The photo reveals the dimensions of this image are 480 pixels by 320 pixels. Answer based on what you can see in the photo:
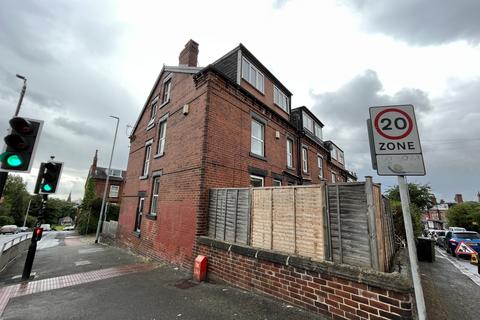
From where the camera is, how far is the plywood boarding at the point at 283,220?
5.35 meters

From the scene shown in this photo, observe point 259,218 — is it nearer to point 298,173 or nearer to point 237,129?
point 237,129

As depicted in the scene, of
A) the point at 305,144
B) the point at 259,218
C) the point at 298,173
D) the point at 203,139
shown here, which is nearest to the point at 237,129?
the point at 203,139

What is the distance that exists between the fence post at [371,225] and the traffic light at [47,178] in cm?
843

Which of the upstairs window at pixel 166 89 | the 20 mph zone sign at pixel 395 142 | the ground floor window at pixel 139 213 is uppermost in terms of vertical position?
the upstairs window at pixel 166 89

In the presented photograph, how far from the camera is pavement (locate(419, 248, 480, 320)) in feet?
16.4

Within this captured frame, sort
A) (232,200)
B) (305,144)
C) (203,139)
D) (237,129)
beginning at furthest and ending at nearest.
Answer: (305,144)
(237,129)
(203,139)
(232,200)

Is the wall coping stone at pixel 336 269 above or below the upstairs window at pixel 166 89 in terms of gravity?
below

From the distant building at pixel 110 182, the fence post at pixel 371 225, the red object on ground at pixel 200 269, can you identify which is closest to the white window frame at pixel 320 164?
the red object on ground at pixel 200 269

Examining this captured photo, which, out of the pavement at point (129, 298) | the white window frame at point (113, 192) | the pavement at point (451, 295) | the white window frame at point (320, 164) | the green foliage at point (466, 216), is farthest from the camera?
the white window frame at point (113, 192)

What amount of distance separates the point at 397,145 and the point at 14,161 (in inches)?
237

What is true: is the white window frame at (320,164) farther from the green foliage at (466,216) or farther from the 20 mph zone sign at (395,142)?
the green foliage at (466,216)

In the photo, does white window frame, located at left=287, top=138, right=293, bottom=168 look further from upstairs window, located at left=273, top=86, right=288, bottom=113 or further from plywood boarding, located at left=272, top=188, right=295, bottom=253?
plywood boarding, located at left=272, top=188, right=295, bottom=253

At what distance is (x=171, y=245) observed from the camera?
28.6ft

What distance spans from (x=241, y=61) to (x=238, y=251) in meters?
9.03
